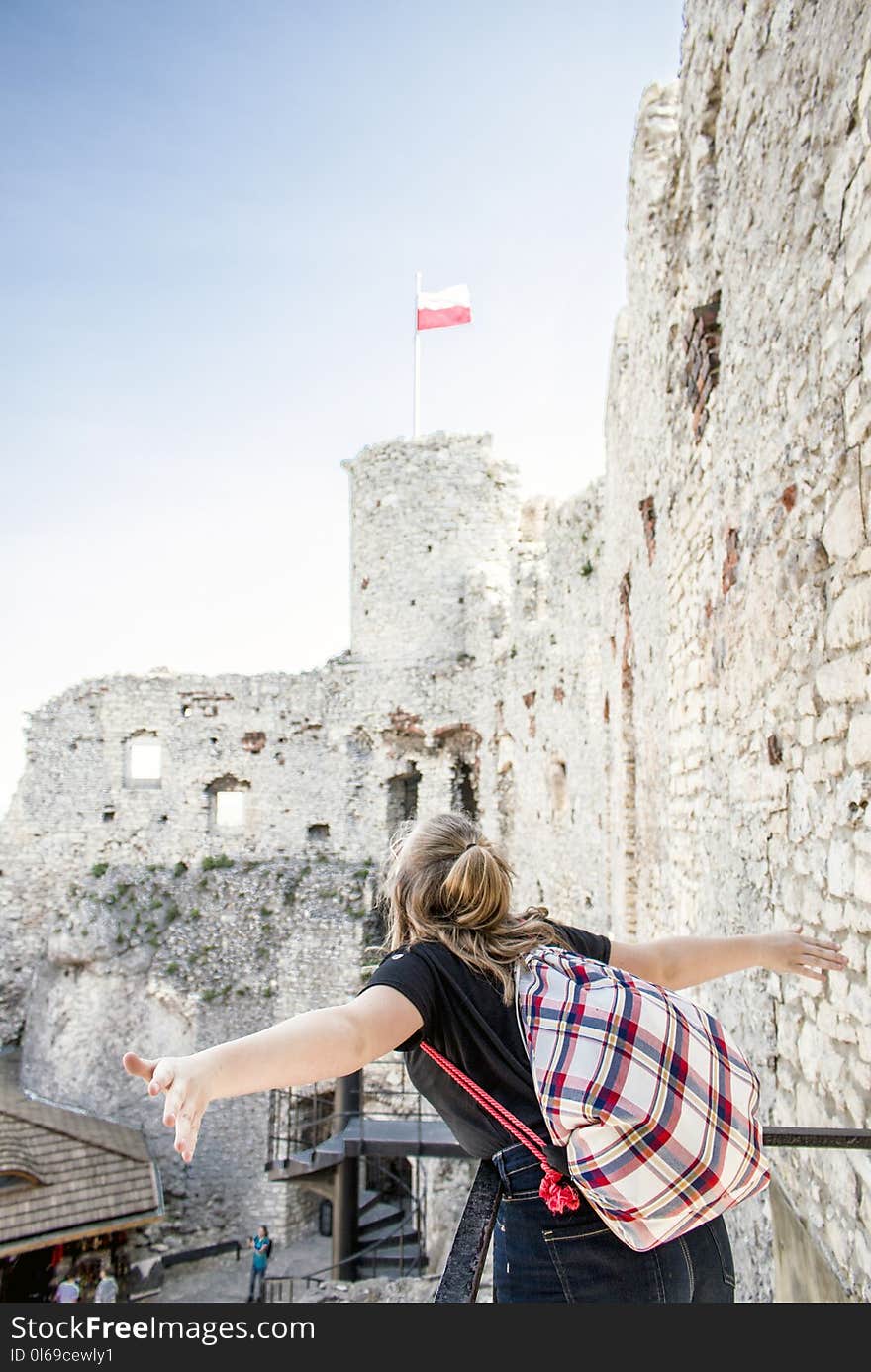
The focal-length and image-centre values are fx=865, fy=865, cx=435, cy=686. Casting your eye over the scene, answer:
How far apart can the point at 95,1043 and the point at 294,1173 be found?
5.82 m

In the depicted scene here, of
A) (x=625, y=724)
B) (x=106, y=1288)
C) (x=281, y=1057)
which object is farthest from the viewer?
(x=106, y=1288)

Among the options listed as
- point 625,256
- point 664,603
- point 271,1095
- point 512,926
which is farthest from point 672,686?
point 271,1095

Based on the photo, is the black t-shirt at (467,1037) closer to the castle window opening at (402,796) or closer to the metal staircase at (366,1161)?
the metal staircase at (366,1161)

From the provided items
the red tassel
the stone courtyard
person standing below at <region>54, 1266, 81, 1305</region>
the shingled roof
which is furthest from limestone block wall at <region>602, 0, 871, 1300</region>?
the shingled roof

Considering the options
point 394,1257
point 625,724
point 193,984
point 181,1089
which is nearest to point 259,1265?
point 394,1257

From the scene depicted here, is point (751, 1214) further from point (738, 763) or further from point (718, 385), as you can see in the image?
point (718, 385)

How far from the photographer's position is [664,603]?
15.5 feet

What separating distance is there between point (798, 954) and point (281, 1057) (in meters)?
1.38

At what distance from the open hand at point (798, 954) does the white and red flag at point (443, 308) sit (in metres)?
14.3

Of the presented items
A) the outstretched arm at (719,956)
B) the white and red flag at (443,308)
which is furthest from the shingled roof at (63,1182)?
the white and red flag at (443,308)

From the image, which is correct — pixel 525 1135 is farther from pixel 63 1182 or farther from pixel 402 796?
pixel 402 796

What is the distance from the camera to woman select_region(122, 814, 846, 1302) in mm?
1227

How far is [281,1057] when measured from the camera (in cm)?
123

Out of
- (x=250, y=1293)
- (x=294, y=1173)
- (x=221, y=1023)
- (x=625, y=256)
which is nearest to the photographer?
(x=625, y=256)
